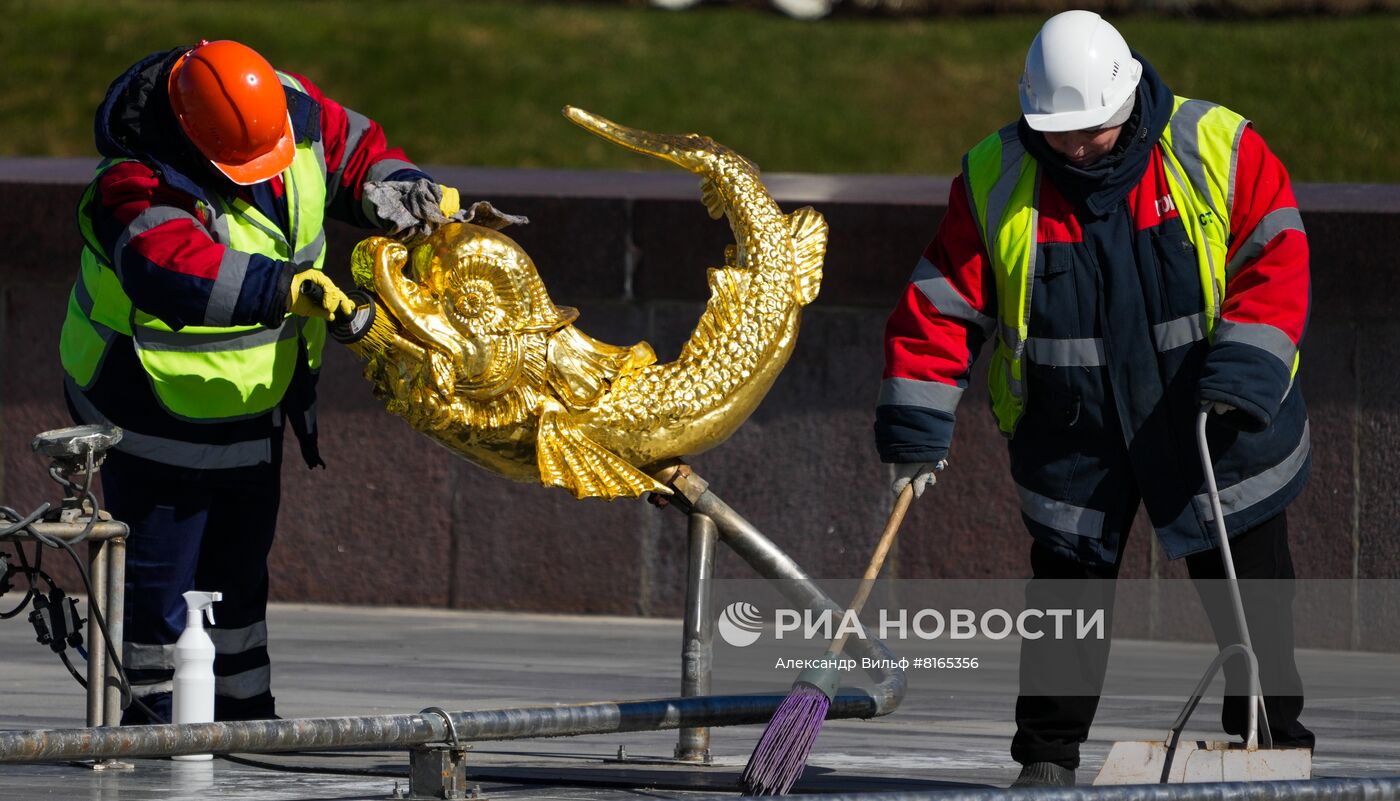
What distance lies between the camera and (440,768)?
4406mm

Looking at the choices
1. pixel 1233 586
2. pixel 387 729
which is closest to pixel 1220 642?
pixel 1233 586

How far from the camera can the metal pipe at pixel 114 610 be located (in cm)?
473

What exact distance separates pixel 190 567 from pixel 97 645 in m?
0.46

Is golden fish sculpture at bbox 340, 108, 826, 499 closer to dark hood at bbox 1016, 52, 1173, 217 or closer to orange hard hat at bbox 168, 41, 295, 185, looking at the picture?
orange hard hat at bbox 168, 41, 295, 185

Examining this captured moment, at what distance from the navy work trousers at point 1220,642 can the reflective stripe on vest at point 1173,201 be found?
0.38 m

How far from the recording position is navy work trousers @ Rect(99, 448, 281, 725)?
16.8 ft

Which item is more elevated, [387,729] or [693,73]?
[693,73]

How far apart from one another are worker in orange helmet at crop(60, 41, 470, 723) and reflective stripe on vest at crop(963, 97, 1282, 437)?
4.18ft

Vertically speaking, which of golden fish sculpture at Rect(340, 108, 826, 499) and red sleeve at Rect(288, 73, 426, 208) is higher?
red sleeve at Rect(288, 73, 426, 208)

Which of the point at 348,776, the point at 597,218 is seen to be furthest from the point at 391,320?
the point at 597,218

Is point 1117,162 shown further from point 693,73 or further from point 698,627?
point 693,73

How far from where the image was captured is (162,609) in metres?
5.13

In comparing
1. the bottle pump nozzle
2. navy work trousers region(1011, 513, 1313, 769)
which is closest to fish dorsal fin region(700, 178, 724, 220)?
navy work trousers region(1011, 513, 1313, 769)

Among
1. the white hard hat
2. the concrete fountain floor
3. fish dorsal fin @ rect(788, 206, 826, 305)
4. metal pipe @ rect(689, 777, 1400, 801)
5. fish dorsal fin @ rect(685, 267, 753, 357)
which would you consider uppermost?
the white hard hat
